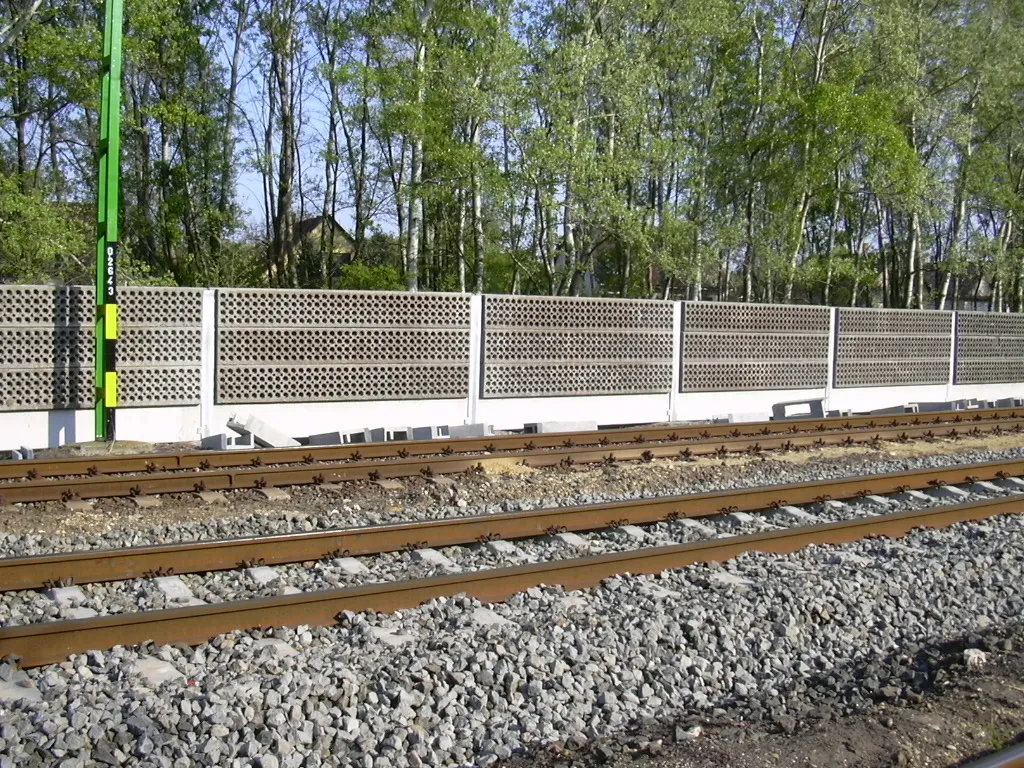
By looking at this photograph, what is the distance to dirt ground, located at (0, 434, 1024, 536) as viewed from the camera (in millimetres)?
9055

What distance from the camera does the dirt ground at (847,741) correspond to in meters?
4.34

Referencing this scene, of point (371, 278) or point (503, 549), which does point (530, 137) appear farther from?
point (503, 549)

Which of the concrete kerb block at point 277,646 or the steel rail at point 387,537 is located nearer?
the concrete kerb block at point 277,646

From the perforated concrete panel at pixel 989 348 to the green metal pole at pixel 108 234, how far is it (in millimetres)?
18982

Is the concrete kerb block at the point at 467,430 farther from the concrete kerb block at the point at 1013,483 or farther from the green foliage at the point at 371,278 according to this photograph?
the green foliage at the point at 371,278

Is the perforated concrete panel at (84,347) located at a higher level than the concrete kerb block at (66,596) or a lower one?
higher

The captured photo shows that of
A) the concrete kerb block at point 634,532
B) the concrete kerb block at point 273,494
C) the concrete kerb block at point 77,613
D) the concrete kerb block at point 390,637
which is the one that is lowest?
the concrete kerb block at point 77,613

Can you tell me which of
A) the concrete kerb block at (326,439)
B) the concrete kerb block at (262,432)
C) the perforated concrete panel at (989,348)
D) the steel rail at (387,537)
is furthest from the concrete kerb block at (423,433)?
the perforated concrete panel at (989,348)

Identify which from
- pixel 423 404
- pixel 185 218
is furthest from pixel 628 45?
pixel 423 404

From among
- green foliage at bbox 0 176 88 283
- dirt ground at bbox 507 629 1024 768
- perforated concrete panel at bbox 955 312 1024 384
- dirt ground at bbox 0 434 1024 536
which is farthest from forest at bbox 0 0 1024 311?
dirt ground at bbox 507 629 1024 768

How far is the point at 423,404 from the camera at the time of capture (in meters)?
15.5

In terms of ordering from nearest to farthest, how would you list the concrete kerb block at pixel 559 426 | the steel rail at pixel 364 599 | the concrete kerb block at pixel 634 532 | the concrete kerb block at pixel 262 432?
the steel rail at pixel 364 599
the concrete kerb block at pixel 634 532
the concrete kerb block at pixel 262 432
the concrete kerb block at pixel 559 426

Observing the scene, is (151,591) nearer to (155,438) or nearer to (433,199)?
(155,438)

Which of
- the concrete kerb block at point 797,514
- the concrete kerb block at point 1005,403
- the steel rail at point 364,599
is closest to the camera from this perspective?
the steel rail at point 364,599
